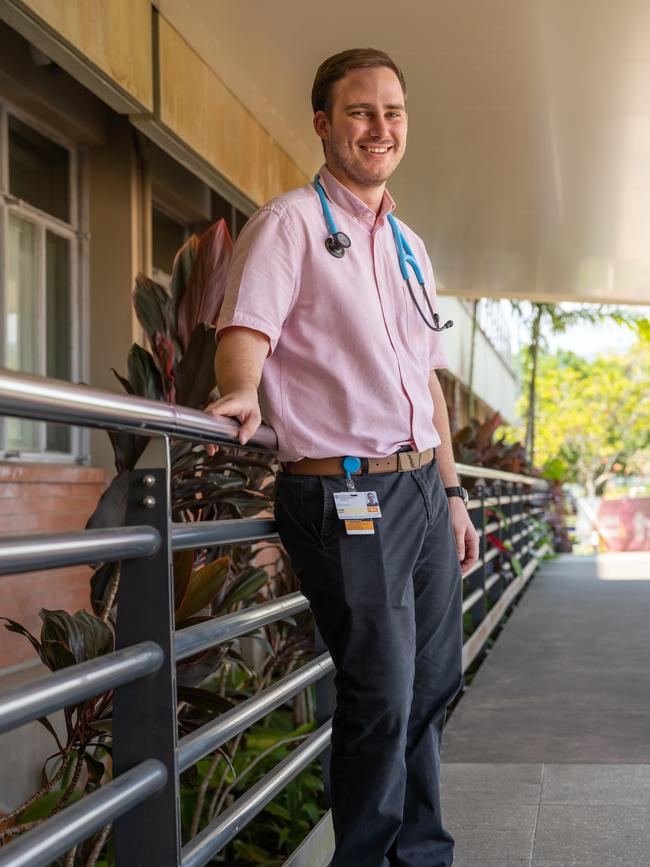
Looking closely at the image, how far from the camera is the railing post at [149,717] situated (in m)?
1.68

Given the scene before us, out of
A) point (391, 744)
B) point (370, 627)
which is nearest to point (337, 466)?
point (370, 627)

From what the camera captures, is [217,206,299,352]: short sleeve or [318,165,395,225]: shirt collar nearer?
[217,206,299,352]: short sleeve

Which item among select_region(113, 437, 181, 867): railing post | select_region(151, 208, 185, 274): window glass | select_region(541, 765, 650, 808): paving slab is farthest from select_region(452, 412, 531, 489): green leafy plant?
select_region(113, 437, 181, 867): railing post

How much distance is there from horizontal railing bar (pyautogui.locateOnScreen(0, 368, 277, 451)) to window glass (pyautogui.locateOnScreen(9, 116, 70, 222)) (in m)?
4.97

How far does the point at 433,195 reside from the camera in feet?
30.9

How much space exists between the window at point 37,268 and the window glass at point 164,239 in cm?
141

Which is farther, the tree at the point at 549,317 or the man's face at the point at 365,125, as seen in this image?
the tree at the point at 549,317

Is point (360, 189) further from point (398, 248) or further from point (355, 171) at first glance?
point (398, 248)

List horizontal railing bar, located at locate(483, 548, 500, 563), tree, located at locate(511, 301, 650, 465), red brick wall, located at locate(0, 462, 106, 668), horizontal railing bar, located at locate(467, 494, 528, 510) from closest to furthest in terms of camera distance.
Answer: red brick wall, located at locate(0, 462, 106, 668) < horizontal railing bar, located at locate(467, 494, 528, 510) < horizontal railing bar, located at locate(483, 548, 500, 563) < tree, located at locate(511, 301, 650, 465)

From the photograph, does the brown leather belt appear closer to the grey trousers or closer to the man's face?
the grey trousers

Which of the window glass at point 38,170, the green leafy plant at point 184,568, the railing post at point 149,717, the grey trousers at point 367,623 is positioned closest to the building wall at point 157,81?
the window glass at point 38,170

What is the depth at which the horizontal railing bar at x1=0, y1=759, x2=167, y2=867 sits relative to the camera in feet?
4.16

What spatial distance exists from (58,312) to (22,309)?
41cm

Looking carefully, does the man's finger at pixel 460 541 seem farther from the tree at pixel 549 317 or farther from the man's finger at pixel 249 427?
the tree at pixel 549 317
